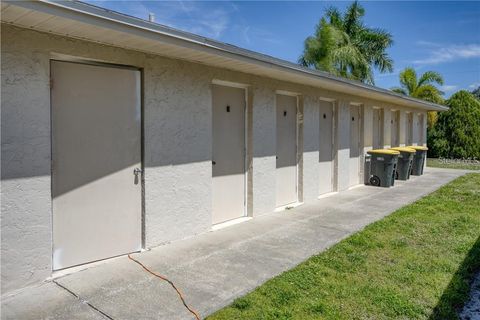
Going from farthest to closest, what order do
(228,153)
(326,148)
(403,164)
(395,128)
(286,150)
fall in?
(395,128) → (403,164) → (326,148) → (286,150) → (228,153)

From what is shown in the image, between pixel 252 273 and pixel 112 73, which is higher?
pixel 112 73

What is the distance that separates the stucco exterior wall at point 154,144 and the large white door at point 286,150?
22 cm

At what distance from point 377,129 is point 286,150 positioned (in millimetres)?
6516

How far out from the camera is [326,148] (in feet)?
34.8

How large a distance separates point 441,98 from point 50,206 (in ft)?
Result: 88.8

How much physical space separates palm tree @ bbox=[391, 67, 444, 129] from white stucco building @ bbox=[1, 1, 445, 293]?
20.5 metres

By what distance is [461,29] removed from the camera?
22.9 meters

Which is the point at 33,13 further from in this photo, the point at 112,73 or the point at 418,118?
the point at 418,118

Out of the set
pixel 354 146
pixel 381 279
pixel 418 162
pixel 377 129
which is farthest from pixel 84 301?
pixel 418 162

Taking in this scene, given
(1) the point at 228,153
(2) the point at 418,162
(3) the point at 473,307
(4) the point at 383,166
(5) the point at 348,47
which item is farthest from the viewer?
(5) the point at 348,47

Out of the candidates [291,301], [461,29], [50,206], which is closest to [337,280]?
[291,301]

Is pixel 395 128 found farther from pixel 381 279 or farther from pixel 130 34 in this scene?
pixel 130 34

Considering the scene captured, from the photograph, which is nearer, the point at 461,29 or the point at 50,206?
the point at 50,206

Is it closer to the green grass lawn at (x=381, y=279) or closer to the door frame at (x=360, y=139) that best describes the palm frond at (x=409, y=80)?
the door frame at (x=360, y=139)
